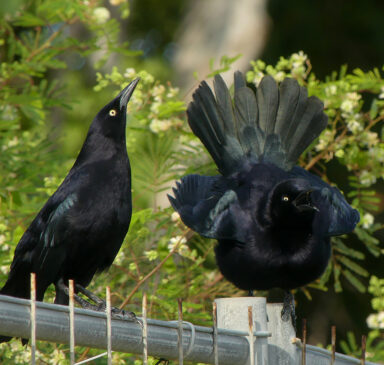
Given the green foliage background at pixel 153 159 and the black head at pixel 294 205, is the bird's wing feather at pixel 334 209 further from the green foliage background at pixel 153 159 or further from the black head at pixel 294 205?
the green foliage background at pixel 153 159

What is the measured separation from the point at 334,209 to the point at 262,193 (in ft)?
1.26

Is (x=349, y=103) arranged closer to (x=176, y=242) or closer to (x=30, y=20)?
(x=176, y=242)

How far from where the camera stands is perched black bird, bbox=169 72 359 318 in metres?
3.56

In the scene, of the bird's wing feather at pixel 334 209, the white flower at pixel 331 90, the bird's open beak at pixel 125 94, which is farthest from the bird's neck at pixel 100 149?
the white flower at pixel 331 90

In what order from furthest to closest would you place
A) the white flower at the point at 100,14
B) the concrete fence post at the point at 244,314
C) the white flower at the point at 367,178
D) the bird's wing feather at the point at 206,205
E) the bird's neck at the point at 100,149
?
1. the white flower at the point at 100,14
2. the white flower at the point at 367,178
3. the bird's wing feather at the point at 206,205
4. the bird's neck at the point at 100,149
5. the concrete fence post at the point at 244,314

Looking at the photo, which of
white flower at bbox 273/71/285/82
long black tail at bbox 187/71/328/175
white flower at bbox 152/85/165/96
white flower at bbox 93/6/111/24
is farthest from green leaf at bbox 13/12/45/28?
white flower at bbox 273/71/285/82

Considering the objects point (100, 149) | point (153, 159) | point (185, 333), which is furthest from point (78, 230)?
point (153, 159)

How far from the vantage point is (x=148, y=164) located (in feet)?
14.9

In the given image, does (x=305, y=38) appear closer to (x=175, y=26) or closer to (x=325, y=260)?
(x=175, y=26)

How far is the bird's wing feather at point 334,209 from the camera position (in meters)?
3.85

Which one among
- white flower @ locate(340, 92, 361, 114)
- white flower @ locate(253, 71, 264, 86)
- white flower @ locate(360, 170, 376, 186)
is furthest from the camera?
white flower @ locate(253, 71, 264, 86)

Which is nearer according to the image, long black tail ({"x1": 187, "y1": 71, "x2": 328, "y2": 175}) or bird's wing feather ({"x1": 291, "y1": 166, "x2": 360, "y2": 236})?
bird's wing feather ({"x1": 291, "y1": 166, "x2": 360, "y2": 236})

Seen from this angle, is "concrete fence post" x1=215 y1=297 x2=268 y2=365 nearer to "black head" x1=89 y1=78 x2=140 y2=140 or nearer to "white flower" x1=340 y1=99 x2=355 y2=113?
"black head" x1=89 y1=78 x2=140 y2=140

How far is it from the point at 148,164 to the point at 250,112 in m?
0.67
